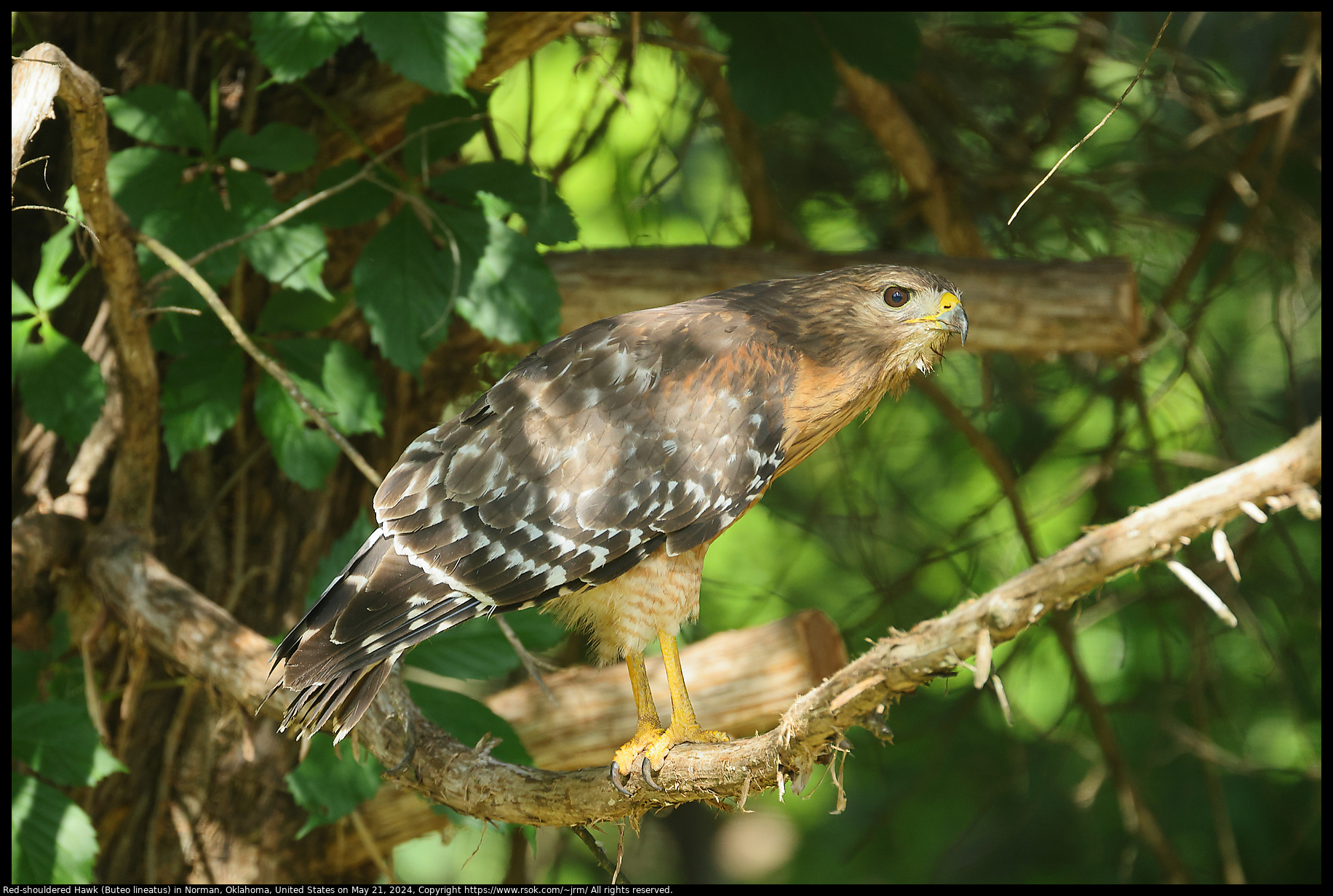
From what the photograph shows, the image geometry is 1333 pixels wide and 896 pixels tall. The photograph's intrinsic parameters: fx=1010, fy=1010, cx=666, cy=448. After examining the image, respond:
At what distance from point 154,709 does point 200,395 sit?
4.27 feet

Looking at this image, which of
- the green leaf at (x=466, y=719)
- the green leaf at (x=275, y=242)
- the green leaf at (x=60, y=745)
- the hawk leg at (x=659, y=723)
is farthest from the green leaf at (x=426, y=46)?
the green leaf at (x=60, y=745)

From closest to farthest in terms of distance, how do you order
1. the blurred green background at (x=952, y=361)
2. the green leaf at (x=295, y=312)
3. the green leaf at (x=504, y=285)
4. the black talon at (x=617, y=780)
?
the black talon at (x=617, y=780) < the green leaf at (x=504, y=285) < the green leaf at (x=295, y=312) < the blurred green background at (x=952, y=361)

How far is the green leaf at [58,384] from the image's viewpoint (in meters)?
2.76

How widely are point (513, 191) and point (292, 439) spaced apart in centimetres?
95

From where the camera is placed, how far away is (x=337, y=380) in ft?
9.70

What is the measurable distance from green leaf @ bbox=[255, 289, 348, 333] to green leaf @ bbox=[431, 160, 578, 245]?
55 cm

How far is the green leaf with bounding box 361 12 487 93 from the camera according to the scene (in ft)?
8.36

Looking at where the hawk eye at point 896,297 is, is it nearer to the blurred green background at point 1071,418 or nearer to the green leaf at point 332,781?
the blurred green background at point 1071,418

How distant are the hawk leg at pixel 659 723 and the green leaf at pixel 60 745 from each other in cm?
142

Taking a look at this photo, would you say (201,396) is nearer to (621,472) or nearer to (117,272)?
(117,272)

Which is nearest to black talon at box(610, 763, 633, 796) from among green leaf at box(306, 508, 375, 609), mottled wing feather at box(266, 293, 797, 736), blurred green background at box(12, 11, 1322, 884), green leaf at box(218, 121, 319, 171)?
mottled wing feather at box(266, 293, 797, 736)

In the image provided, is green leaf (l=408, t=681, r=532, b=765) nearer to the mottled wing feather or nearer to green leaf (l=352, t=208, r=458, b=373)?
the mottled wing feather

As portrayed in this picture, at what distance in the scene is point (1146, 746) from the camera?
5637mm

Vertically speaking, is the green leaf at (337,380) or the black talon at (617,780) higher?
the green leaf at (337,380)
